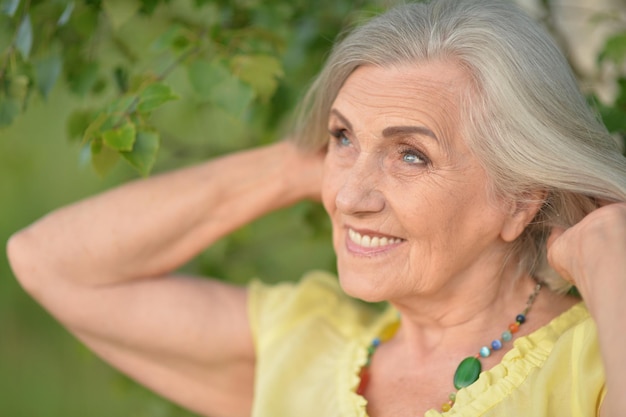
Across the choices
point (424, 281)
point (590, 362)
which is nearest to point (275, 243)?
point (424, 281)

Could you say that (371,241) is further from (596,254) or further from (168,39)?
(168,39)

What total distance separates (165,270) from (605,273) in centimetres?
127

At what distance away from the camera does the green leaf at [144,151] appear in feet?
6.83

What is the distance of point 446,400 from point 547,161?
1.94 feet

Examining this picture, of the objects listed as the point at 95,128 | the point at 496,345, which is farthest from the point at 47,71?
the point at 496,345

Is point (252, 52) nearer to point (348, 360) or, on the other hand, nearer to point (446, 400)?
point (348, 360)

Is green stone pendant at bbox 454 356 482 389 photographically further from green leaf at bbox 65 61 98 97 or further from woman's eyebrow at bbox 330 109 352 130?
green leaf at bbox 65 61 98 97

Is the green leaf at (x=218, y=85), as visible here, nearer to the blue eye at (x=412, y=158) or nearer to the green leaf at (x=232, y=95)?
the green leaf at (x=232, y=95)

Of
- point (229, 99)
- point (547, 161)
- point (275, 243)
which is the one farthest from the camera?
point (275, 243)

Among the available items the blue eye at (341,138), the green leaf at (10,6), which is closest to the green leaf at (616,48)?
the blue eye at (341,138)

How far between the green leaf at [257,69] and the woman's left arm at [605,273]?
0.89 metres

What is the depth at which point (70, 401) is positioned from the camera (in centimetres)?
447

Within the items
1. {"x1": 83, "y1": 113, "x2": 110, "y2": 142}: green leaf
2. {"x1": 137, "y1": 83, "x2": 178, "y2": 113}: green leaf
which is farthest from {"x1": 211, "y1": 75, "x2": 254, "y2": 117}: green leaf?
{"x1": 83, "y1": 113, "x2": 110, "y2": 142}: green leaf

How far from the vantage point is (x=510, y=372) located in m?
1.92
